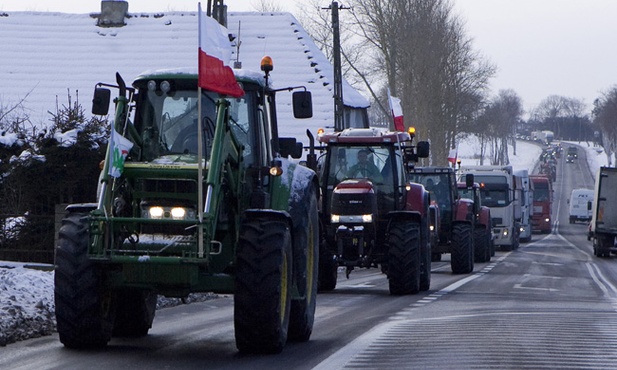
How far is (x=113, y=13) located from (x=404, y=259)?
32068 millimetres

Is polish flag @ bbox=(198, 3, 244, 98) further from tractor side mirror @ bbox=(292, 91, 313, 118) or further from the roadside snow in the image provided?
the roadside snow

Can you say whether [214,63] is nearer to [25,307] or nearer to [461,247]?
[25,307]

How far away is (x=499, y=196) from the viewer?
156 feet

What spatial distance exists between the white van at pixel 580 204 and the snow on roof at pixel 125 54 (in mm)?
44560

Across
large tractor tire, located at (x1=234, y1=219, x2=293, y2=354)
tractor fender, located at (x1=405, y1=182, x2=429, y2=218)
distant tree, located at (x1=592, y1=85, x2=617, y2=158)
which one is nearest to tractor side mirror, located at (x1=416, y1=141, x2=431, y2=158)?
tractor fender, located at (x1=405, y1=182, x2=429, y2=218)

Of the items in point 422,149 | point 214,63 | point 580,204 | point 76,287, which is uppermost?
point 214,63

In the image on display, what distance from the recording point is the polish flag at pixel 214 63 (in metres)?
10.3

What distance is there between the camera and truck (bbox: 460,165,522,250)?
155 ft

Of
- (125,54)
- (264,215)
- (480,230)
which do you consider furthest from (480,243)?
(264,215)

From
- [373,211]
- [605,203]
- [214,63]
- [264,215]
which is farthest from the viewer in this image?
[605,203]

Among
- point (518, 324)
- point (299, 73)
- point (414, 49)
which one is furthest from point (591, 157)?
point (518, 324)

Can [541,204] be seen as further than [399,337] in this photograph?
Yes

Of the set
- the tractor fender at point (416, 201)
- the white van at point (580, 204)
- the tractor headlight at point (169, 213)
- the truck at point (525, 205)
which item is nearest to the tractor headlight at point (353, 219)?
the tractor fender at point (416, 201)

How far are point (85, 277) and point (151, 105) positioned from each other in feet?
6.52
